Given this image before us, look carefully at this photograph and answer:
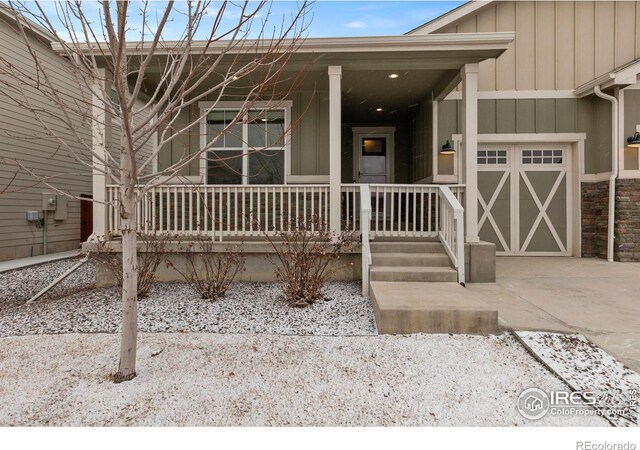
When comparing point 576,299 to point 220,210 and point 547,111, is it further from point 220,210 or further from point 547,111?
point 547,111

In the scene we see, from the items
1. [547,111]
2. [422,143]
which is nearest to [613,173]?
[547,111]

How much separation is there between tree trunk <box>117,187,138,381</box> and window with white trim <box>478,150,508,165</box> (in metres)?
6.80

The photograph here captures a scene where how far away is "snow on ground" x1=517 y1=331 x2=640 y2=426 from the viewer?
205 centimetres

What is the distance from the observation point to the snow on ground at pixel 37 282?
181 inches

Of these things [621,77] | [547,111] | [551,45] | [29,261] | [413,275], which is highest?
[551,45]

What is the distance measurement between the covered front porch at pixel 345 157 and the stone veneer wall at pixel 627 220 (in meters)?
2.93

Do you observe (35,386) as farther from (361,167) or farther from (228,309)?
(361,167)

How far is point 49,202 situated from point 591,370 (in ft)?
33.6

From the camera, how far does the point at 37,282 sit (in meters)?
5.46

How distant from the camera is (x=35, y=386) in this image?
2.34 meters

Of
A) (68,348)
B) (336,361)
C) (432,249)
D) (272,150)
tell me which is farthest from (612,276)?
(68,348)

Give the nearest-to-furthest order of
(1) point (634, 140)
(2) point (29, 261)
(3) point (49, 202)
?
(1) point (634, 140), (2) point (29, 261), (3) point (49, 202)

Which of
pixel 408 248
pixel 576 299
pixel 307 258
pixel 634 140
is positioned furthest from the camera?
pixel 634 140

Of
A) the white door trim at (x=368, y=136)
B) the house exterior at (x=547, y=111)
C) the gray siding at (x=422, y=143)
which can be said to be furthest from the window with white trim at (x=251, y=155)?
the house exterior at (x=547, y=111)
